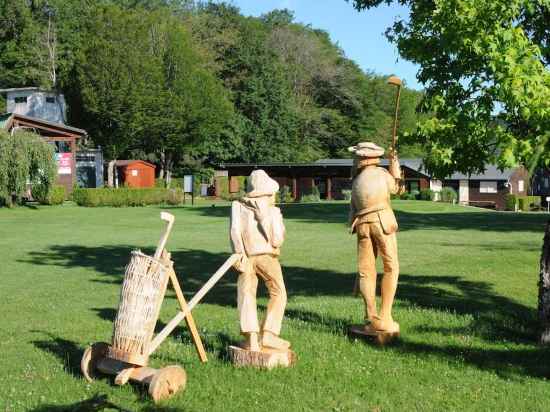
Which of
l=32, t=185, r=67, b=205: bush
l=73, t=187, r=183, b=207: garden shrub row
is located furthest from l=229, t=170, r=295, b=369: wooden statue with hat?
l=73, t=187, r=183, b=207: garden shrub row

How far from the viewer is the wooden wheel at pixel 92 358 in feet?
23.2

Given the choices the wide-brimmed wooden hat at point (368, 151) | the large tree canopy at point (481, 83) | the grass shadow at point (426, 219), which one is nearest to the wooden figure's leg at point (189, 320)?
the wide-brimmed wooden hat at point (368, 151)

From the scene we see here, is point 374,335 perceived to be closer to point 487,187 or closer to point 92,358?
point 92,358

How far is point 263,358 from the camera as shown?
23.7 feet

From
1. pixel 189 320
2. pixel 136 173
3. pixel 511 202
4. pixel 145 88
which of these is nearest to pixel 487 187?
pixel 511 202

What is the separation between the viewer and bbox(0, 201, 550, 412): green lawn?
256 inches

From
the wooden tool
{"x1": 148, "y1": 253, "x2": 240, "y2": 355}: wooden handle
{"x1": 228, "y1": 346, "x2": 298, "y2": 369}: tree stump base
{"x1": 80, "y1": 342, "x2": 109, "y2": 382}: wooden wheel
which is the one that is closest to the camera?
the wooden tool

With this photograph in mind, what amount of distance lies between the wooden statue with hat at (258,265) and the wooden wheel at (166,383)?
0.91 m

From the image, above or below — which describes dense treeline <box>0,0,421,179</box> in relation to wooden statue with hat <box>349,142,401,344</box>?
above

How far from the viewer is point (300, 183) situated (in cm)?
6128

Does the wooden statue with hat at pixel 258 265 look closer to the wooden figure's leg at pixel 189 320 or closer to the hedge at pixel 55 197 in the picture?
the wooden figure's leg at pixel 189 320

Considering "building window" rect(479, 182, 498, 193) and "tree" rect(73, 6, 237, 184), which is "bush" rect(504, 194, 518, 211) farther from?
"tree" rect(73, 6, 237, 184)

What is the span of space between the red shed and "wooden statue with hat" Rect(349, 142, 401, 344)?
53.3 meters

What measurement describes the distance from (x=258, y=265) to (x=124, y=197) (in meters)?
39.0
